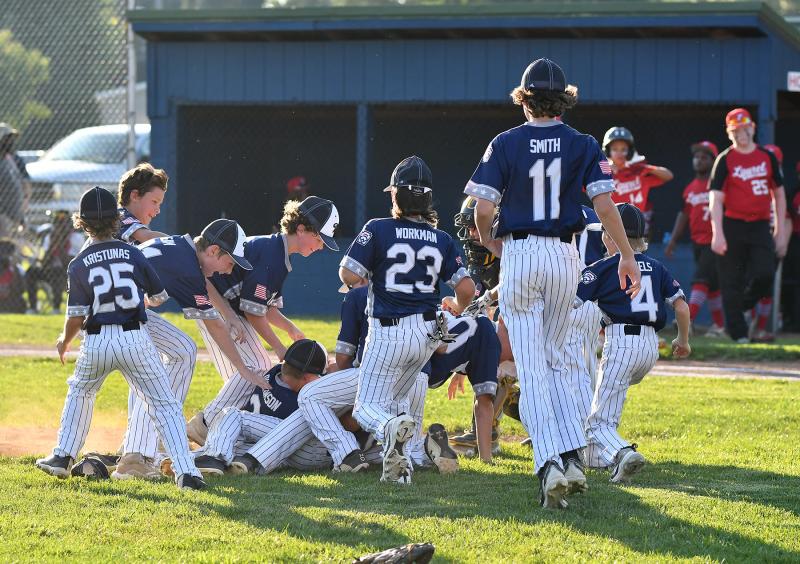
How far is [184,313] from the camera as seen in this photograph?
6.55 metres

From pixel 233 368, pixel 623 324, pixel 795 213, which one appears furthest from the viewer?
pixel 795 213

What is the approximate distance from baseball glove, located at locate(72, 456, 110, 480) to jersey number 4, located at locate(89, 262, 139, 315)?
0.79m

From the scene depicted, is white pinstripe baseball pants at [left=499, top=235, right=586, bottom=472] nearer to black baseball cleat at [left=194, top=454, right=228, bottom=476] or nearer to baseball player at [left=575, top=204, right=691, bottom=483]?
baseball player at [left=575, top=204, right=691, bottom=483]

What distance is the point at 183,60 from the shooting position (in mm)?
15625

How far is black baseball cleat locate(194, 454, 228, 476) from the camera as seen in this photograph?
6303 millimetres

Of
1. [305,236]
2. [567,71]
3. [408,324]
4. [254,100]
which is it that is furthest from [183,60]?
[408,324]

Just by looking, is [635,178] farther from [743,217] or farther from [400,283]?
[400,283]

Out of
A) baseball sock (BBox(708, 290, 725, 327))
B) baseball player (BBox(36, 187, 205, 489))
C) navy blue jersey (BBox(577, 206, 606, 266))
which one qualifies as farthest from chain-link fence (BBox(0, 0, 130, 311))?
baseball player (BBox(36, 187, 205, 489))

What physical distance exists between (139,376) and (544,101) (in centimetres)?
226

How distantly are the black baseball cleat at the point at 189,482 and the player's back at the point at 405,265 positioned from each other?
117cm

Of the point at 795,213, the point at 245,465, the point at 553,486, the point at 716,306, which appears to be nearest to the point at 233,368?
the point at 245,465

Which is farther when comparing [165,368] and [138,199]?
[138,199]

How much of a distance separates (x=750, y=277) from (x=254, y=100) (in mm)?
6424

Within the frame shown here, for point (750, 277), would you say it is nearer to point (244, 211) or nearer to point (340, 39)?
point (340, 39)
